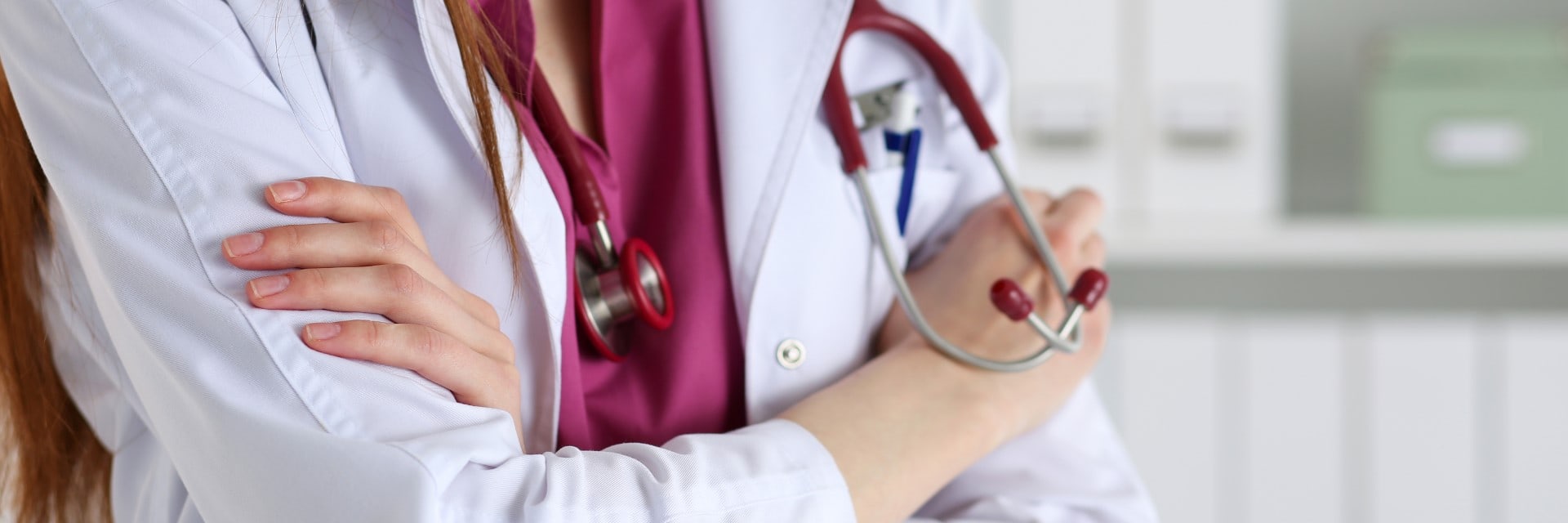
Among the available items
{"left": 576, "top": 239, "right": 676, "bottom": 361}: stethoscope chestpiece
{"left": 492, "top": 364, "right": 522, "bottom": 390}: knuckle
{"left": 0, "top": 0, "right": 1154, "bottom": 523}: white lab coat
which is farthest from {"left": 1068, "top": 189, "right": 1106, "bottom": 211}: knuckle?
{"left": 492, "top": 364, "right": 522, "bottom": 390}: knuckle

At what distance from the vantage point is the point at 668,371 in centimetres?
68

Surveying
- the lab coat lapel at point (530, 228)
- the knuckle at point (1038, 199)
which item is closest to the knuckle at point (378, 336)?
the lab coat lapel at point (530, 228)

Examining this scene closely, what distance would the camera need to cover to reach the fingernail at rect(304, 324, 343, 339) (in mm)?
506

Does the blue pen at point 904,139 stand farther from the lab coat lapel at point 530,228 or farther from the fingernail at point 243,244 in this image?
the fingernail at point 243,244

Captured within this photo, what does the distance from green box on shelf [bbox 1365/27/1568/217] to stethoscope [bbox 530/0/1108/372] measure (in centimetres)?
84

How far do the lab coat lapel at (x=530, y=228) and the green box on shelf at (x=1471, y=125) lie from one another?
114 centimetres

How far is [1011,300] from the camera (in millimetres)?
671

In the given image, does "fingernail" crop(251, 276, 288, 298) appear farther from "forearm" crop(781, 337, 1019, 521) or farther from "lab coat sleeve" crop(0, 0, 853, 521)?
"forearm" crop(781, 337, 1019, 521)

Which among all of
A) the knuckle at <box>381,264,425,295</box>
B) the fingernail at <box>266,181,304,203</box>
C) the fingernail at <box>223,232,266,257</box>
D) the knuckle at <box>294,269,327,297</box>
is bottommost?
the knuckle at <box>381,264,425,295</box>

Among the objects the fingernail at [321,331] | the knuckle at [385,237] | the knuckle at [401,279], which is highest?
the knuckle at [385,237]

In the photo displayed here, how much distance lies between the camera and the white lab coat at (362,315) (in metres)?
0.50

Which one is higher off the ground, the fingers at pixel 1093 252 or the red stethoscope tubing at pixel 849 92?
the red stethoscope tubing at pixel 849 92

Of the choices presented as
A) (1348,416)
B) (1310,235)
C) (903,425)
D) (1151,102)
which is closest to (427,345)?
(903,425)

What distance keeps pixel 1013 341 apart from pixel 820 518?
0.65 feet
